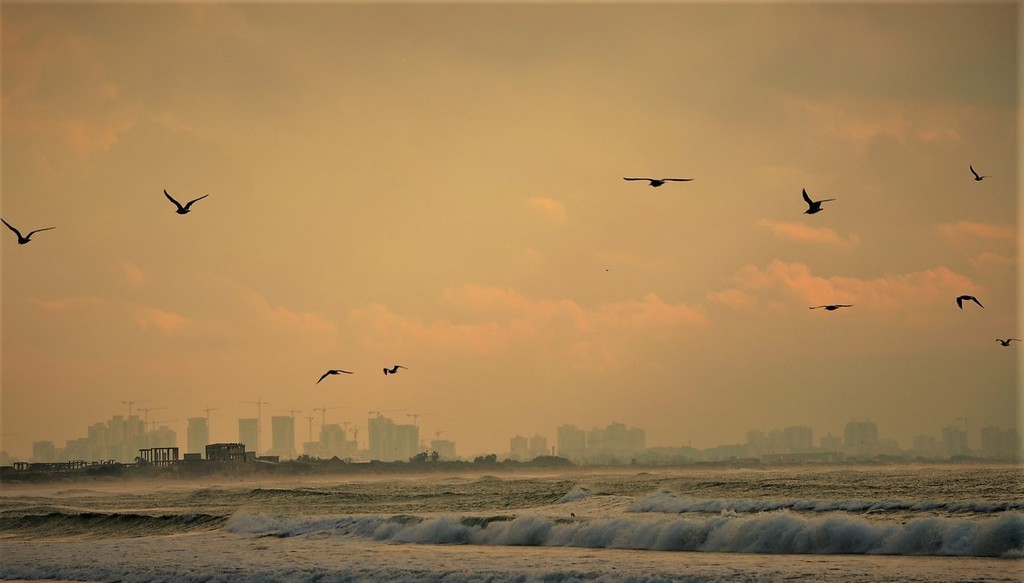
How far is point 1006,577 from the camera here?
22.1m

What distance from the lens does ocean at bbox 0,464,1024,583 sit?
977 inches

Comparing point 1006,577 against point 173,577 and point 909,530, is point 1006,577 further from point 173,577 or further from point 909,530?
point 173,577

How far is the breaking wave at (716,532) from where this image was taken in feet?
85.4

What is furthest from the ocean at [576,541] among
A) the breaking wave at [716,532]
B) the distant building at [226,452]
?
the distant building at [226,452]

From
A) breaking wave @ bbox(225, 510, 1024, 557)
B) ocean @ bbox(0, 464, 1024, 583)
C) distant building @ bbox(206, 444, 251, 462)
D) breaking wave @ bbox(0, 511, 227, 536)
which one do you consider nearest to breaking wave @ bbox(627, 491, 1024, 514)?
ocean @ bbox(0, 464, 1024, 583)

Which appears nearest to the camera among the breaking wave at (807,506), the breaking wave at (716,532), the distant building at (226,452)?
the breaking wave at (716,532)

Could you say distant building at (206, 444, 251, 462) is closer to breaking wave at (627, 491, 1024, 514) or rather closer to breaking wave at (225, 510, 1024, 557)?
breaking wave at (225, 510, 1024, 557)

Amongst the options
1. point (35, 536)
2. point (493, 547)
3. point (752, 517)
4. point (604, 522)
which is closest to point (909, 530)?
point (752, 517)

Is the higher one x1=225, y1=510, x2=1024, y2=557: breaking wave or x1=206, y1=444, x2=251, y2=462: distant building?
x1=206, y1=444, x2=251, y2=462: distant building

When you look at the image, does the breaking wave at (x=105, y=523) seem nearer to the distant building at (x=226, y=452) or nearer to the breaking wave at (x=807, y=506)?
the breaking wave at (x=807, y=506)

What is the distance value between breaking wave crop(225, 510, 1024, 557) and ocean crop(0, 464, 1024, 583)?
5 cm

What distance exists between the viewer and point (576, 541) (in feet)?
101

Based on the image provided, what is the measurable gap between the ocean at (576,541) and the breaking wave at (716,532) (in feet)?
0.16

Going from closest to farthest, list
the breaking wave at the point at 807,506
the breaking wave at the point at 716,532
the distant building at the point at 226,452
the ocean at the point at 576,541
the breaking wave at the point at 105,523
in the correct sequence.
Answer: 1. the ocean at the point at 576,541
2. the breaking wave at the point at 716,532
3. the breaking wave at the point at 807,506
4. the breaking wave at the point at 105,523
5. the distant building at the point at 226,452
